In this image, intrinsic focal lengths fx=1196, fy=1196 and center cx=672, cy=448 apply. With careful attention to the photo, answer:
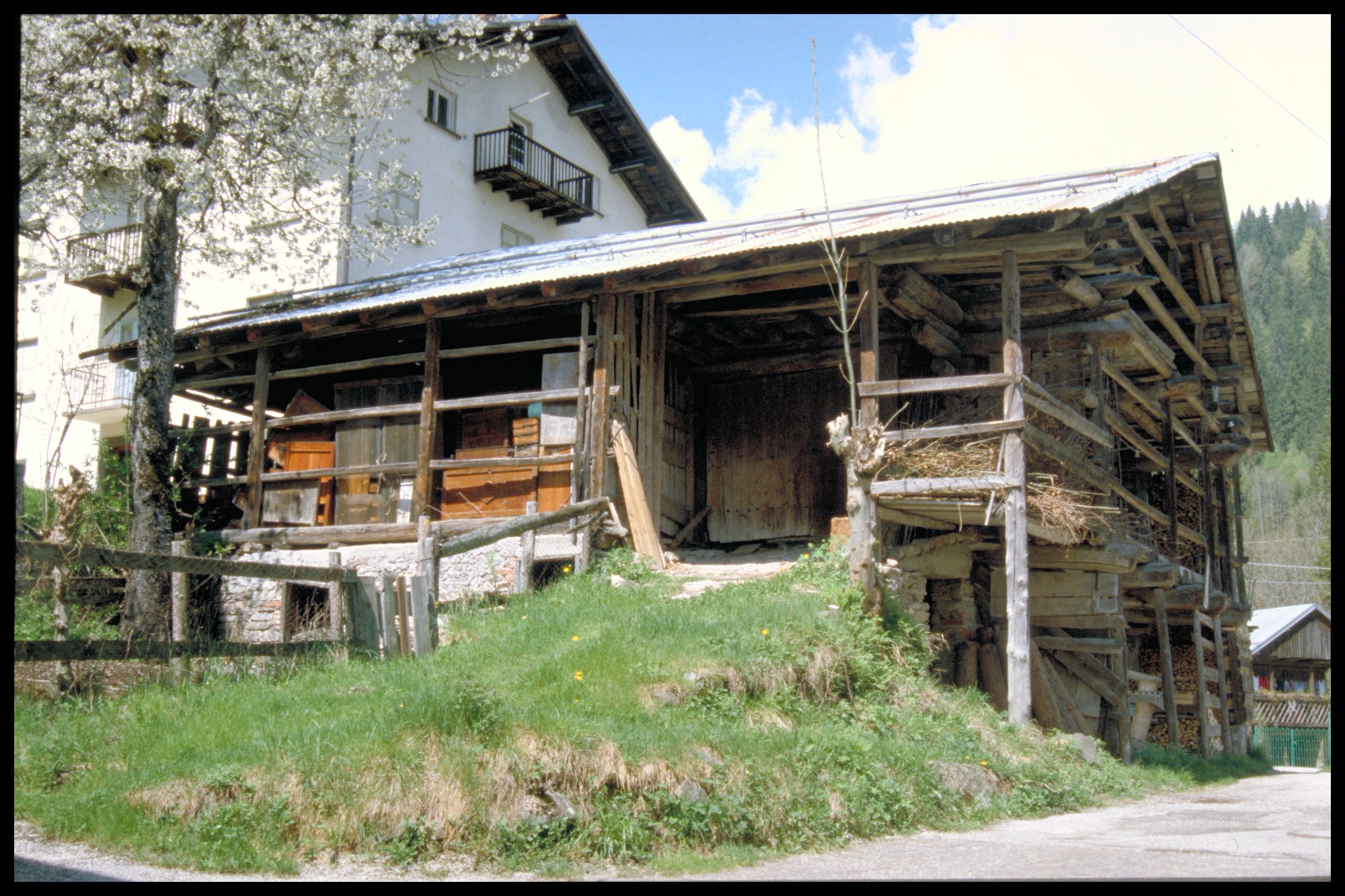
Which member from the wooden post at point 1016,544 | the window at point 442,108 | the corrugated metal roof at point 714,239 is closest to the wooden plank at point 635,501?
the corrugated metal roof at point 714,239

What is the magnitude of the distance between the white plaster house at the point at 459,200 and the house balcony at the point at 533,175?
0.04 meters

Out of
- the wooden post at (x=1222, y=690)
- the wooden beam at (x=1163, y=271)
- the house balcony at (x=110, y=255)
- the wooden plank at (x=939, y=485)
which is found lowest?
the wooden post at (x=1222, y=690)

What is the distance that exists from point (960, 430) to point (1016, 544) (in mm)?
1173

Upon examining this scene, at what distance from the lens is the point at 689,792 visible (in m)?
7.15

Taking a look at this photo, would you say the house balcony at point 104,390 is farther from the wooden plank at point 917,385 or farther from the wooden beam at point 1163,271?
the wooden beam at point 1163,271

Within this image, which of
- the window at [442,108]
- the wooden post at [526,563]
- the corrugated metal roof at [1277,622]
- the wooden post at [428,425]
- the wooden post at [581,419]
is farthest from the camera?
the corrugated metal roof at [1277,622]

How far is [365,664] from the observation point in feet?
31.9

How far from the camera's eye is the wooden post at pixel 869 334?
11.7 meters

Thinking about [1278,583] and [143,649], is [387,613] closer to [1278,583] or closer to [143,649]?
[143,649]

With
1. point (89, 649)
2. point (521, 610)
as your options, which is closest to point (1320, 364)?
point (521, 610)

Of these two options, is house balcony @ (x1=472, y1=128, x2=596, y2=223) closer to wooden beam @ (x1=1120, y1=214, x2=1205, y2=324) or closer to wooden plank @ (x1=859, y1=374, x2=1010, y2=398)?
wooden beam @ (x1=1120, y1=214, x2=1205, y2=324)

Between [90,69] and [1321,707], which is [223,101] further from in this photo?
[1321,707]

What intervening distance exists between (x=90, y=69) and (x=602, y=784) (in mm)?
12633

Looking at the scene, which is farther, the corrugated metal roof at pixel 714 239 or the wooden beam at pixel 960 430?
the corrugated metal roof at pixel 714 239
